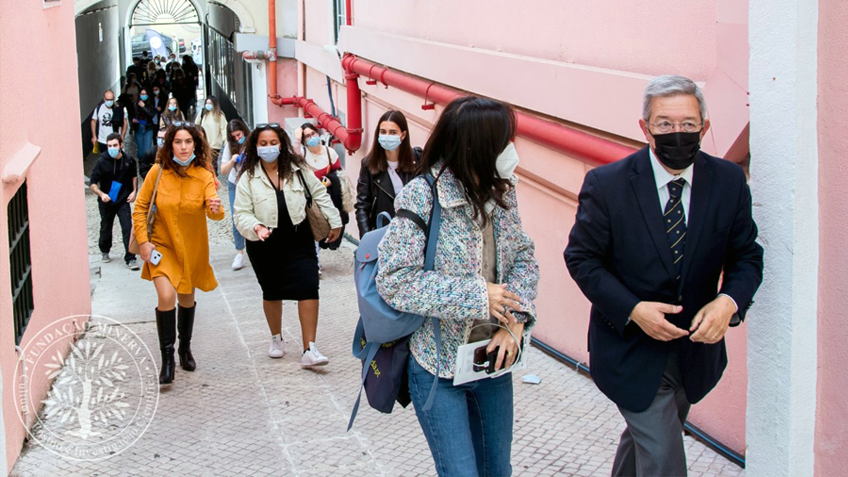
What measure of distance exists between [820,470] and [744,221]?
1094mm

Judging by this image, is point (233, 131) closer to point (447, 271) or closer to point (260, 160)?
point (260, 160)

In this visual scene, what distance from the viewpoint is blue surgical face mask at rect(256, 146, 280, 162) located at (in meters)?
5.86

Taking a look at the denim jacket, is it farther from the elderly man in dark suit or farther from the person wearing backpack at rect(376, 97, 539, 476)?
the elderly man in dark suit

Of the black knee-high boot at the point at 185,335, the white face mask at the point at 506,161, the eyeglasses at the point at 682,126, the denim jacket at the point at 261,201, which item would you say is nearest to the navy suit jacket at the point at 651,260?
the eyeglasses at the point at 682,126

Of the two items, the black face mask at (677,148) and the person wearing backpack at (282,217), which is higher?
the black face mask at (677,148)

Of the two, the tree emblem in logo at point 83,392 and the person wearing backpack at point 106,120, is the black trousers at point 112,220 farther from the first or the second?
the person wearing backpack at point 106,120

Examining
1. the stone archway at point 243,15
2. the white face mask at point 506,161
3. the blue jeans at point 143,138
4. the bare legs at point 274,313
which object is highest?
the stone archway at point 243,15

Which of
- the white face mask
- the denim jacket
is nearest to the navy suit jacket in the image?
the white face mask

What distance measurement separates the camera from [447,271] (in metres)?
3.00

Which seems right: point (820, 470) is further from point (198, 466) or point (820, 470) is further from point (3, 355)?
point (3, 355)

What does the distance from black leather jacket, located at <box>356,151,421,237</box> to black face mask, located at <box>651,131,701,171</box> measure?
336 centimetres

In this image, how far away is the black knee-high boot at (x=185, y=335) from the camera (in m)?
6.03

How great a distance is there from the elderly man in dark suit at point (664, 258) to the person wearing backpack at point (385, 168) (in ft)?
10.7

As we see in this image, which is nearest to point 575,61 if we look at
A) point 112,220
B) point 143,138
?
point 112,220
